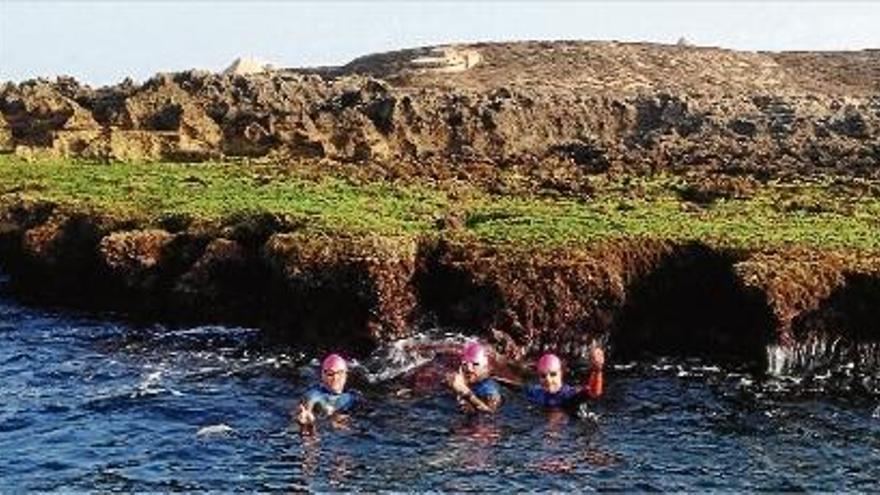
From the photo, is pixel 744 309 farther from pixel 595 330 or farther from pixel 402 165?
pixel 402 165

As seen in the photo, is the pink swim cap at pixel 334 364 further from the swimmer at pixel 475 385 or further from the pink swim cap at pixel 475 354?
the pink swim cap at pixel 475 354

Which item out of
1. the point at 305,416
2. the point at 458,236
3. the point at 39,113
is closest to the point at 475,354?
the point at 305,416

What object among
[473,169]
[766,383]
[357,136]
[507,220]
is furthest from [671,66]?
[766,383]

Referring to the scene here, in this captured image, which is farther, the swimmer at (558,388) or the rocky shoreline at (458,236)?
the rocky shoreline at (458,236)

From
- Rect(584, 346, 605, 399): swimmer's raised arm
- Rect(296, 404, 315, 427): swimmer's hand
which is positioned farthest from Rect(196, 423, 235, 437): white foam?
Rect(584, 346, 605, 399): swimmer's raised arm

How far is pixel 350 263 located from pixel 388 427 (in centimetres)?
436

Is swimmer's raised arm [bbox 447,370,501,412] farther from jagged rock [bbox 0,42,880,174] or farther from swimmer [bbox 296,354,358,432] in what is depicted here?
jagged rock [bbox 0,42,880,174]

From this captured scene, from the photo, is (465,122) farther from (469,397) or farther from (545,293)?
(469,397)

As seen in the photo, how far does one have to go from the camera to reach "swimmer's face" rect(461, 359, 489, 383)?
731 inches

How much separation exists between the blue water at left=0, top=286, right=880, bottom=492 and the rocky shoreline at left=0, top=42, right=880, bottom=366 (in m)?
1.24

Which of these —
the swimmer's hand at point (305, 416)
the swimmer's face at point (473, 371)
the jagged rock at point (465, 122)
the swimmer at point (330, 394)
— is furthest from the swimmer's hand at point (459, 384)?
the jagged rock at point (465, 122)

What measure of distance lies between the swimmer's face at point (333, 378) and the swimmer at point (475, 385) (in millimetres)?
1675

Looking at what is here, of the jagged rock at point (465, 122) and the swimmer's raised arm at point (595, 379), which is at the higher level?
the jagged rock at point (465, 122)

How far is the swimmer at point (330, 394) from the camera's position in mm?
17969
